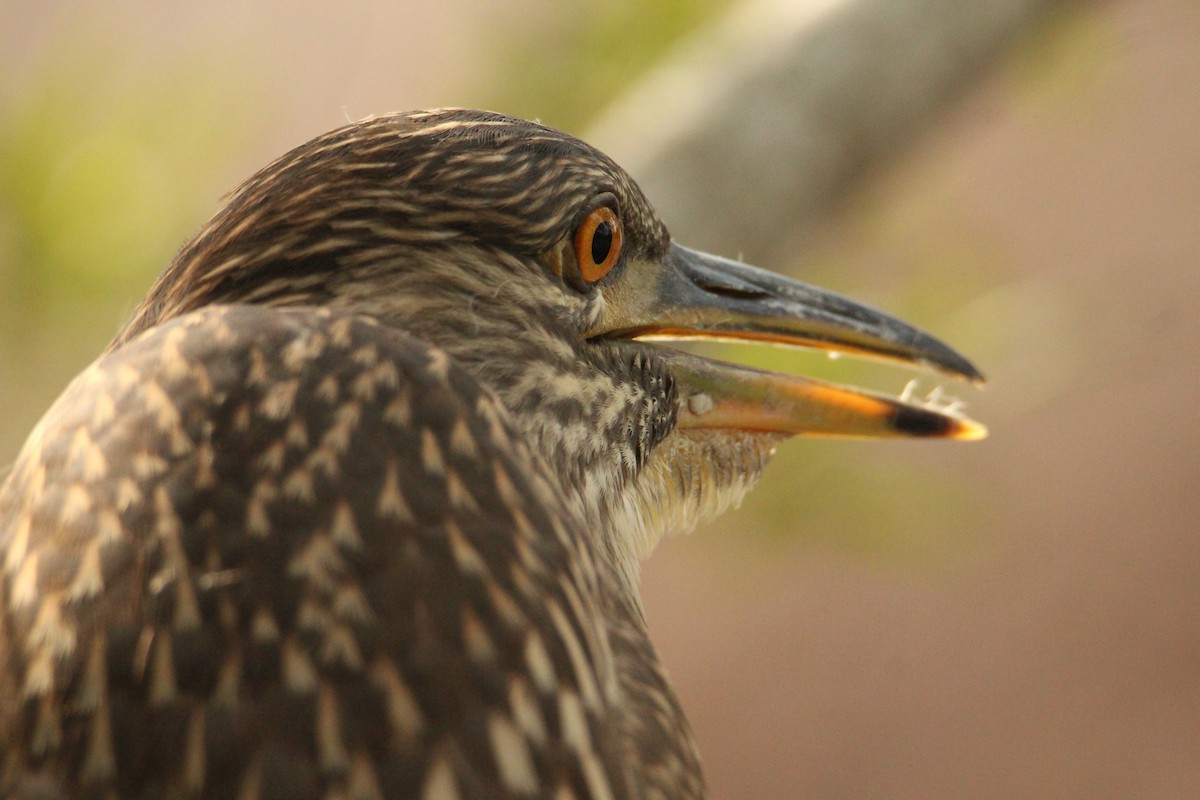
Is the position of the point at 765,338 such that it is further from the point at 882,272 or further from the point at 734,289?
the point at 882,272

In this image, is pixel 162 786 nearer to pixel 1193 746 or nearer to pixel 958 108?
pixel 958 108

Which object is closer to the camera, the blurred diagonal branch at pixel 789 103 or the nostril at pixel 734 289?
the nostril at pixel 734 289

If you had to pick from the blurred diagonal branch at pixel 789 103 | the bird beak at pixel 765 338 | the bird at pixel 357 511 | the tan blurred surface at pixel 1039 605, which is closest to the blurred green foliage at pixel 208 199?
the blurred diagonal branch at pixel 789 103

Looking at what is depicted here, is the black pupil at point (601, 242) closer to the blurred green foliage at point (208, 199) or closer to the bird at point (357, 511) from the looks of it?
the bird at point (357, 511)

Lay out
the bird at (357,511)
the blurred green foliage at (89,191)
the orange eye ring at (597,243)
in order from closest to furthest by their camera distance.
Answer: the bird at (357,511)
the orange eye ring at (597,243)
the blurred green foliage at (89,191)

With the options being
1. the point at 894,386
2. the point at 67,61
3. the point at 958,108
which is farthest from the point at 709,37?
the point at 67,61

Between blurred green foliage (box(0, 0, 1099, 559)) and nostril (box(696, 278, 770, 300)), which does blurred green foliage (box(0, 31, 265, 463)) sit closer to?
blurred green foliage (box(0, 0, 1099, 559))
